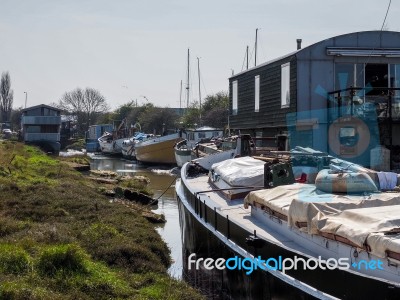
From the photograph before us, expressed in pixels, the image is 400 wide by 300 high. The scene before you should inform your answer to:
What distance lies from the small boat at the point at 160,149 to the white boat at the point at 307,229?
3406cm

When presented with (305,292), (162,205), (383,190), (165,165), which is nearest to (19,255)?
(305,292)

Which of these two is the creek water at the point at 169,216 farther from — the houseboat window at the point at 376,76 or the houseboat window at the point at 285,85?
the houseboat window at the point at 376,76

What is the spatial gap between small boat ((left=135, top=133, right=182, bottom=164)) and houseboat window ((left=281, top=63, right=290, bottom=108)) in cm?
2708

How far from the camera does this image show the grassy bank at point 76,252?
27.9 ft

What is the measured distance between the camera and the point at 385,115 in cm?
1580

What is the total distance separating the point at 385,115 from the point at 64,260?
31.9 ft

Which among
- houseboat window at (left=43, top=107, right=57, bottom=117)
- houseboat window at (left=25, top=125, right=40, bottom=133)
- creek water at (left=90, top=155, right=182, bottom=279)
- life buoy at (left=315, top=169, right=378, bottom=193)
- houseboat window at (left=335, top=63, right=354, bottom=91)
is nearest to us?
life buoy at (left=315, top=169, right=378, bottom=193)

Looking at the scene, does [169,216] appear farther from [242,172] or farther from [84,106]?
[84,106]

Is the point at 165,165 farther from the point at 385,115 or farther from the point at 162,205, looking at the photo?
the point at 385,115

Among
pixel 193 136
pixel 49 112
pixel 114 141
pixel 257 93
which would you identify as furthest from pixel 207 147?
pixel 114 141

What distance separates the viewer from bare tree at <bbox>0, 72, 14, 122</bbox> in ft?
352

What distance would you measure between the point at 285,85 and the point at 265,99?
1.80m

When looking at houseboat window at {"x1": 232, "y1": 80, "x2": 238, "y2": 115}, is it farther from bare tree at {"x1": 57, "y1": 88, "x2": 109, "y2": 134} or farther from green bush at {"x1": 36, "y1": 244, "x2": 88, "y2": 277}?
bare tree at {"x1": 57, "y1": 88, "x2": 109, "y2": 134}

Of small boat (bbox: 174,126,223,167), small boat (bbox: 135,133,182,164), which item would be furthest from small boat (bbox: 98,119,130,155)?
small boat (bbox: 174,126,223,167)
